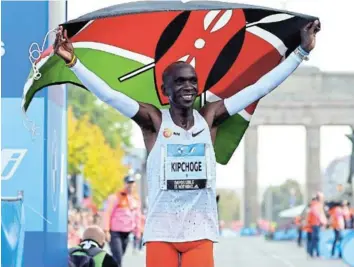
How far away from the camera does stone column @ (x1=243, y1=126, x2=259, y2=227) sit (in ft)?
296

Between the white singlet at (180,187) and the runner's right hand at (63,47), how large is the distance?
0.63m

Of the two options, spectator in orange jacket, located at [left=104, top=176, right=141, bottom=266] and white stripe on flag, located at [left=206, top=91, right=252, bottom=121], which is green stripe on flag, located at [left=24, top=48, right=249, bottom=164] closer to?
white stripe on flag, located at [left=206, top=91, right=252, bottom=121]

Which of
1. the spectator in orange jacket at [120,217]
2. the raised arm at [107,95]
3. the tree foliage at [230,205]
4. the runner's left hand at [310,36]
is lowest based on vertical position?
the tree foliage at [230,205]

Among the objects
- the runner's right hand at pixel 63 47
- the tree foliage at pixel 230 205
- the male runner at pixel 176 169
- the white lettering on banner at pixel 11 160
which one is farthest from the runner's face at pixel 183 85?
the tree foliage at pixel 230 205

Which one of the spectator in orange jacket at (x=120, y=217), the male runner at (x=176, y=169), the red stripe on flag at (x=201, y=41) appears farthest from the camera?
the spectator in orange jacket at (x=120, y=217)

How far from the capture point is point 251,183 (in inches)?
3696

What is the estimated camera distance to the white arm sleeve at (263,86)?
6859 mm

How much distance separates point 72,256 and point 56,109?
1.66 meters

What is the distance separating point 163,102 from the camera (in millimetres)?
7664

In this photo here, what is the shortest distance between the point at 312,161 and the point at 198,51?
79.6m

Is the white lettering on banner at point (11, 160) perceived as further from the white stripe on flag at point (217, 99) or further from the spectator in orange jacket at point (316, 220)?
the spectator in orange jacket at point (316, 220)

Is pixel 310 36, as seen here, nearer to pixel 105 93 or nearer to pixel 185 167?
pixel 185 167

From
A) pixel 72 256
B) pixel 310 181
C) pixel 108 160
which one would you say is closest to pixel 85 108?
pixel 108 160

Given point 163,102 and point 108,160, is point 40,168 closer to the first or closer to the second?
point 163,102
